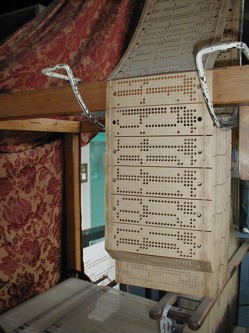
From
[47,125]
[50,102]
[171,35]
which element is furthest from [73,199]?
[171,35]

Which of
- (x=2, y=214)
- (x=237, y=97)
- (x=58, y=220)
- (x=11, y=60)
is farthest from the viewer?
(x=58, y=220)

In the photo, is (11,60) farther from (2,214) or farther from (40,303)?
(40,303)

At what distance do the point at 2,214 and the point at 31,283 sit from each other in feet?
1.95

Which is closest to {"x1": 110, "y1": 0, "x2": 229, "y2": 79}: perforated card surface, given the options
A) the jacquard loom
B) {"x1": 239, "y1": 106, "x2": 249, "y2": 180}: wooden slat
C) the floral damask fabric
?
the jacquard loom

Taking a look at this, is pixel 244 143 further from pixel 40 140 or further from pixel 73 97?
pixel 40 140

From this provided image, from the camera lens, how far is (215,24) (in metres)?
1.47

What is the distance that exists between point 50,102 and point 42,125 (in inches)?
35.7

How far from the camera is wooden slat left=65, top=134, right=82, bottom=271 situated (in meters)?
2.51

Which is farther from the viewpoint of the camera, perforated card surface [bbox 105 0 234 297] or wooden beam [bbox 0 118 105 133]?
wooden beam [bbox 0 118 105 133]

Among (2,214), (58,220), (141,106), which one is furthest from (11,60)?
(58,220)

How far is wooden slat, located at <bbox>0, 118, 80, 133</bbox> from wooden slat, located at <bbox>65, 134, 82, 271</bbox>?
106 mm

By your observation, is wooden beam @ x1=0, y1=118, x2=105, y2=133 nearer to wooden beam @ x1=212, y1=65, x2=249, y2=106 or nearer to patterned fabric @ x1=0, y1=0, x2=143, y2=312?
patterned fabric @ x1=0, y1=0, x2=143, y2=312

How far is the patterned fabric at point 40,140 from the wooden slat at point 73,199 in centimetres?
9

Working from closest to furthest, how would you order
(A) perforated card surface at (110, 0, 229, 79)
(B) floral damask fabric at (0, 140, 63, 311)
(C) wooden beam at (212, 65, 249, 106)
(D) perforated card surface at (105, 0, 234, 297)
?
(C) wooden beam at (212, 65, 249, 106)
(D) perforated card surface at (105, 0, 234, 297)
(A) perforated card surface at (110, 0, 229, 79)
(B) floral damask fabric at (0, 140, 63, 311)
